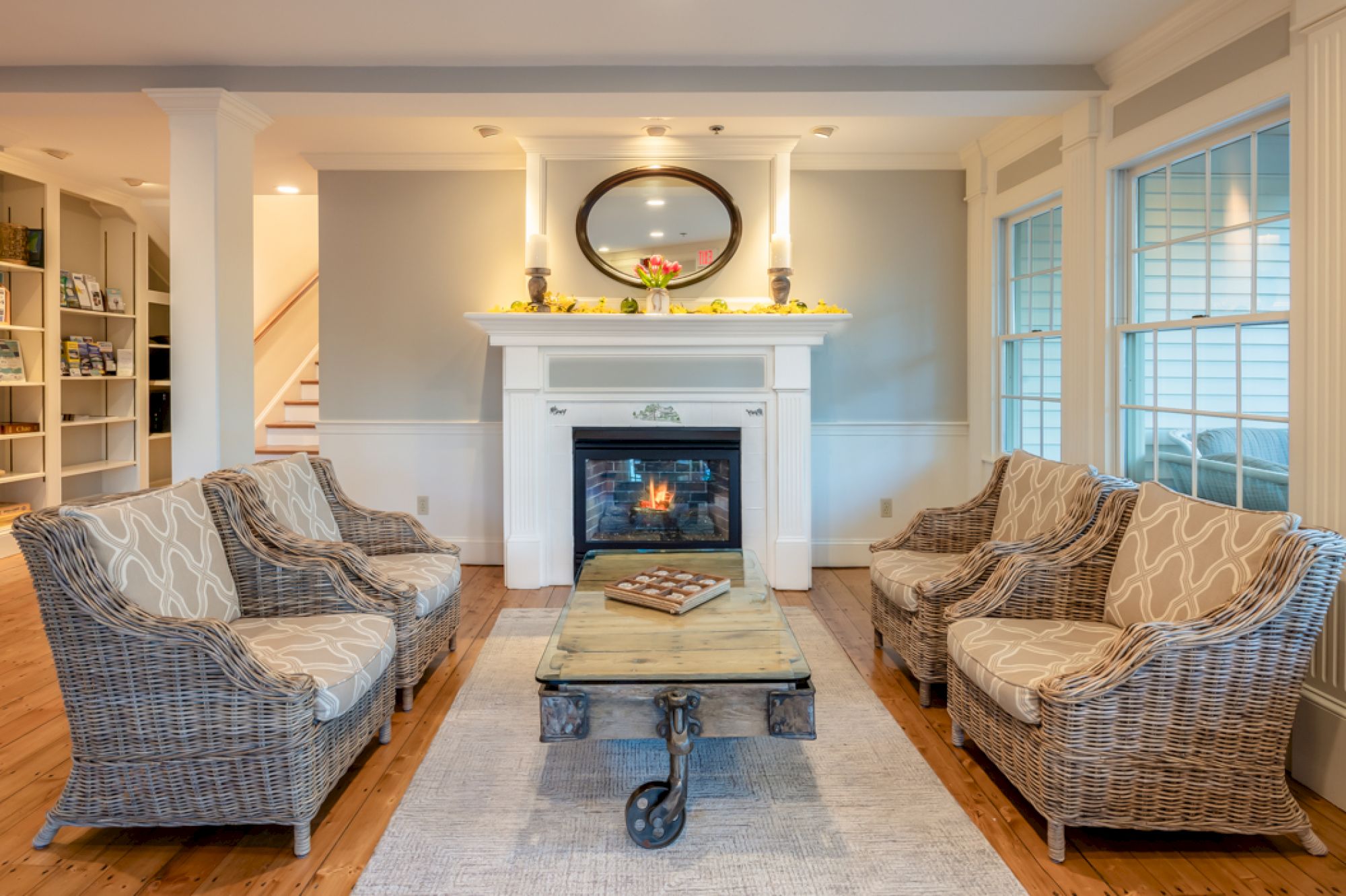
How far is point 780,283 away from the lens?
Answer: 4.66m

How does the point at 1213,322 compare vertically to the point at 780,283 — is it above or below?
below

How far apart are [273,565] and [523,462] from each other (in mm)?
2095

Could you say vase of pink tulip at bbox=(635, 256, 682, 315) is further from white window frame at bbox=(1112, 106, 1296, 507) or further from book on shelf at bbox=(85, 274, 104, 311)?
book on shelf at bbox=(85, 274, 104, 311)

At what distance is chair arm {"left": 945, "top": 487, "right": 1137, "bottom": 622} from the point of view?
103 inches

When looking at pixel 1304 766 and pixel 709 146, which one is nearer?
pixel 1304 766

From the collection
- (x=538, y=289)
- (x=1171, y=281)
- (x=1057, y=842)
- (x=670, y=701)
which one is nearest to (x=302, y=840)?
(x=670, y=701)

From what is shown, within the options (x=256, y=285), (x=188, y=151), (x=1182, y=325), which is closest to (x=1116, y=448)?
(x=1182, y=325)

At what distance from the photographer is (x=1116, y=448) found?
3578 millimetres

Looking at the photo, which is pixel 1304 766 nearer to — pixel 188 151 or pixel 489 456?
pixel 489 456

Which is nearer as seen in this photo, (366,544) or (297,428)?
(366,544)

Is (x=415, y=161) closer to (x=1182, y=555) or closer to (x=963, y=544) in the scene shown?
(x=963, y=544)

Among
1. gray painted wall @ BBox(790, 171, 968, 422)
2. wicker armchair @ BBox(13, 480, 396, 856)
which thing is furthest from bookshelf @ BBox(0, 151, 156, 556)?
gray painted wall @ BBox(790, 171, 968, 422)

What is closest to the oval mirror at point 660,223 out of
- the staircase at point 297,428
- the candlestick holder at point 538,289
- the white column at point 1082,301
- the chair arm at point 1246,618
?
the candlestick holder at point 538,289

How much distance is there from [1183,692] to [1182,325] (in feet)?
5.58
